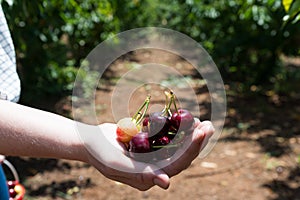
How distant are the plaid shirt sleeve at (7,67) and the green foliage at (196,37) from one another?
2.28m

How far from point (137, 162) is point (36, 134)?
0.26m

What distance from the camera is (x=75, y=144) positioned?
1127mm

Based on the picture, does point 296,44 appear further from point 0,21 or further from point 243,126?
point 0,21

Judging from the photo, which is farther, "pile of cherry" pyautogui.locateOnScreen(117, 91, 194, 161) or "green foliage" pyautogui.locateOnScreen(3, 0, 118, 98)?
"green foliage" pyautogui.locateOnScreen(3, 0, 118, 98)

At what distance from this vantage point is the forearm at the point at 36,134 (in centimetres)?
103

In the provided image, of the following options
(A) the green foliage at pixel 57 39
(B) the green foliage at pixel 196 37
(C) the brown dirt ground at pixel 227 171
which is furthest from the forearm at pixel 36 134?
(B) the green foliage at pixel 196 37

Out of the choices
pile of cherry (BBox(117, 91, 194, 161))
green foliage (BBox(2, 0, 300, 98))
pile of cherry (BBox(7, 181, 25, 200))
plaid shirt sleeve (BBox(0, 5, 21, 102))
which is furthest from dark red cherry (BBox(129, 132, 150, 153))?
green foliage (BBox(2, 0, 300, 98))

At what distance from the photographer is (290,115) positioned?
441 centimetres

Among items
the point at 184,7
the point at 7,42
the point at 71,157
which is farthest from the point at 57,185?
the point at 184,7

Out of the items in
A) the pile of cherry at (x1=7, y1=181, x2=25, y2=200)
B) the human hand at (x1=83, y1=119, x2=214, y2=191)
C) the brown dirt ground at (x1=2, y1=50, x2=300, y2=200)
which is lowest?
the brown dirt ground at (x1=2, y1=50, x2=300, y2=200)

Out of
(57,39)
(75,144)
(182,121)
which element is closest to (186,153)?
(182,121)

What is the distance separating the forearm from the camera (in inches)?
40.6

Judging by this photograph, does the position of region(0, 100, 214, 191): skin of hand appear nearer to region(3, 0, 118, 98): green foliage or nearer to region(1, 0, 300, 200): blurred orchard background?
region(1, 0, 300, 200): blurred orchard background

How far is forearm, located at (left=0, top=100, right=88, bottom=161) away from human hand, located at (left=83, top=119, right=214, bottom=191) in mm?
38
